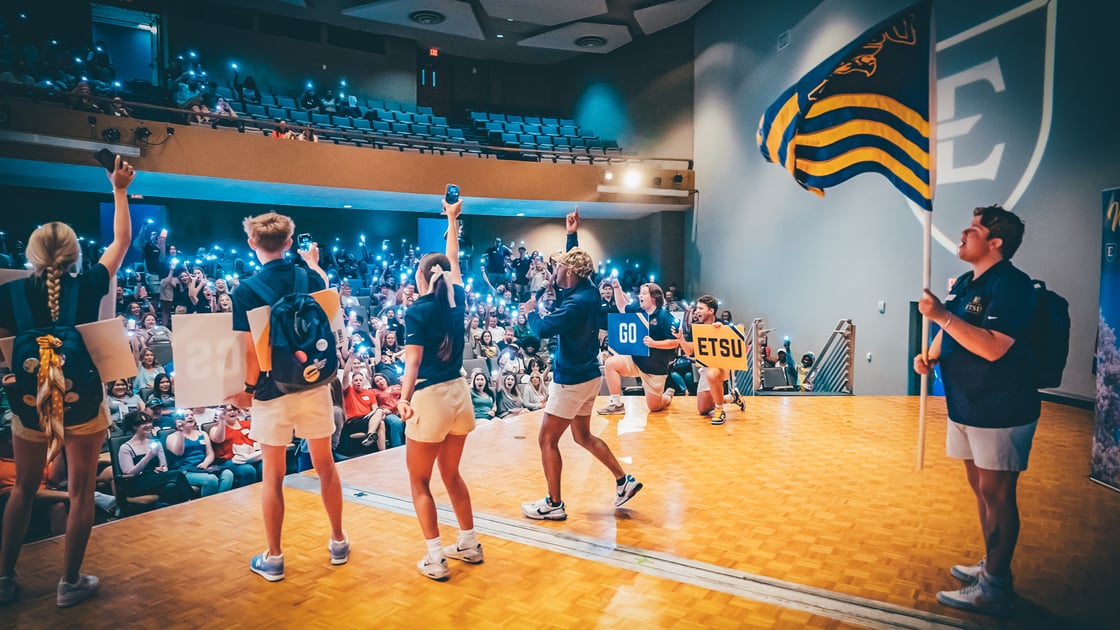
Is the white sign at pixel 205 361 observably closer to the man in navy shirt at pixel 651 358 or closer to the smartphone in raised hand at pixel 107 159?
the smartphone in raised hand at pixel 107 159

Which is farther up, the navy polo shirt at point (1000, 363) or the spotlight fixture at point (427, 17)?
the spotlight fixture at point (427, 17)

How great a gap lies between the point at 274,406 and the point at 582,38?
17.3m

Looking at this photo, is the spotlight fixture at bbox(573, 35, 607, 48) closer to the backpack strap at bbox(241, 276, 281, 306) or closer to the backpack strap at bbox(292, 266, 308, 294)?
the backpack strap at bbox(292, 266, 308, 294)

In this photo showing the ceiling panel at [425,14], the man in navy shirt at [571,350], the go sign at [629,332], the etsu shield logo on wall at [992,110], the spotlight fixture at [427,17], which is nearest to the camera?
the man in navy shirt at [571,350]

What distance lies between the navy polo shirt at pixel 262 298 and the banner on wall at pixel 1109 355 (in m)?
5.58

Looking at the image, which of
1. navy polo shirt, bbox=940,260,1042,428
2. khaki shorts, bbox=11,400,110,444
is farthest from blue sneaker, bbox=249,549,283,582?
navy polo shirt, bbox=940,260,1042,428

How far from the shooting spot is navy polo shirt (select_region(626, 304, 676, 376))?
6.82m

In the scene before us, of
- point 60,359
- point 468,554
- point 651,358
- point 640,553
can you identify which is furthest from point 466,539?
point 651,358

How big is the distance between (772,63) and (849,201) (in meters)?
3.94

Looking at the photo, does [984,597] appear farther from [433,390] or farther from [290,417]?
[290,417]

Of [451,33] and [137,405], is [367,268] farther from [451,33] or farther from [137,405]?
[137,405]

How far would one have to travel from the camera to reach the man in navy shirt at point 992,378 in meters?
2.84

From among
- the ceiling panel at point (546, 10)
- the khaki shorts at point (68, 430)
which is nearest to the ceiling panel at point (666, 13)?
the ceiling panel at point (546, 10)

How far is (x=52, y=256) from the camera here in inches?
115
